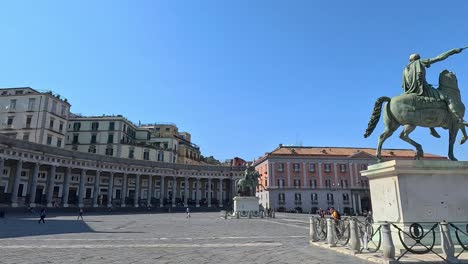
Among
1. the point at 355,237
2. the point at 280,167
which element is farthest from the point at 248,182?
the point at 280,167

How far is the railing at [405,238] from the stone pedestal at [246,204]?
31822 mm

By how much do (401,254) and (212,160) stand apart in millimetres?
113178

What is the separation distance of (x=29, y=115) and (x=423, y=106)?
67796mm

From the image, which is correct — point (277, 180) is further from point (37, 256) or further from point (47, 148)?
point (37, 256)

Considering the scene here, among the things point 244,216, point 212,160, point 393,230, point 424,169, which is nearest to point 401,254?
point 393,230

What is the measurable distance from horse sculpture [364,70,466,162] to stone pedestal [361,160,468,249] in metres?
1.22

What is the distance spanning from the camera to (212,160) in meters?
121

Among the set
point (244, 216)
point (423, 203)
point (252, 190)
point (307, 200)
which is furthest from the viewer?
point (307, 200)

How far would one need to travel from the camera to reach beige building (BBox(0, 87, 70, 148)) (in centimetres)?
6141

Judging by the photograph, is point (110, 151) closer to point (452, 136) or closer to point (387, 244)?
point (452, 136)

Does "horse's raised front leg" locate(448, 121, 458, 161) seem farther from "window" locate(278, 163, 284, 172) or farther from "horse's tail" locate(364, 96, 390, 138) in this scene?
"window" locate(278, 163, 284, 172)

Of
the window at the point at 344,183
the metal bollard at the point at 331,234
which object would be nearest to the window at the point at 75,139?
the window at the point at 344,183

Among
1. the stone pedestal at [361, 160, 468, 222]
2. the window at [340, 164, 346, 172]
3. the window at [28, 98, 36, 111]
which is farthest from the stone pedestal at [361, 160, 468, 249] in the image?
the window at [340, 164, 346, 172]

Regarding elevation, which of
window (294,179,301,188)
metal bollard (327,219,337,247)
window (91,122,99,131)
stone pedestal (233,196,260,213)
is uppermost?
window (91,122,99,131)
